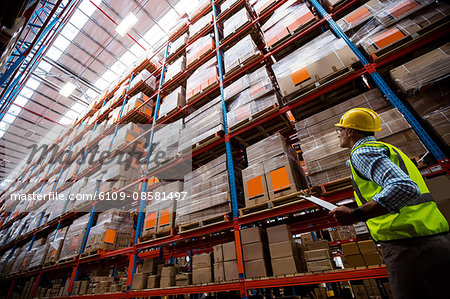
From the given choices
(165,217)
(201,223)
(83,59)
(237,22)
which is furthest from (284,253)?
(83,59)

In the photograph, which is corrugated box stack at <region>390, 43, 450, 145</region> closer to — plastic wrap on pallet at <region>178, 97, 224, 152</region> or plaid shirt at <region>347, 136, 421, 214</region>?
plaid shirt at <region>347, 136, 421, 214</region>

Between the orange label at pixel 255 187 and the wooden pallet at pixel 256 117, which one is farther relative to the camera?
the wooden pallet at pixel 256 117

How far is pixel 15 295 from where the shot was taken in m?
8.22

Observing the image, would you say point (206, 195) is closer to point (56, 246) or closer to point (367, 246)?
point (367, 246)

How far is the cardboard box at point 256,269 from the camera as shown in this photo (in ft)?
9.15

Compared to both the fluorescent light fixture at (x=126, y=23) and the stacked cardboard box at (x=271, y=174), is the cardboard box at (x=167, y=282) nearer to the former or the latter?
the stacked cardboard box at (x=271, y=174)

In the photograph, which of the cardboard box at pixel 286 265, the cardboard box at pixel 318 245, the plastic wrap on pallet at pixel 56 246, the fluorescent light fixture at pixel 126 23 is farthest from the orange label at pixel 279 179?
the fluorescent light fixture at pixel 126 23

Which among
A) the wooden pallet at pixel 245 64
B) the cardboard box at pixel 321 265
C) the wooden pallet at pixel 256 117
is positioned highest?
the wooden pallet at pixel 245 64

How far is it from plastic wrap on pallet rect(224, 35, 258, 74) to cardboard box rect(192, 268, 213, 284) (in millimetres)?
4191

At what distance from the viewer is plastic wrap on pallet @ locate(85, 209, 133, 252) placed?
5.23 metres

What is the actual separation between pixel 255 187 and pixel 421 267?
7.32 ft

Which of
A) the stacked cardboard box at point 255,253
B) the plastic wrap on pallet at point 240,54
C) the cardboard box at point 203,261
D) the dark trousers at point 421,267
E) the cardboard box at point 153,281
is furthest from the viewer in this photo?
the plastic wrap on pallet at point 240,54

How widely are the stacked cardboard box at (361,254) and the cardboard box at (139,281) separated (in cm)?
367

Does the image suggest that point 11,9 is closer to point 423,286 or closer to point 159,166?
point 159,166
